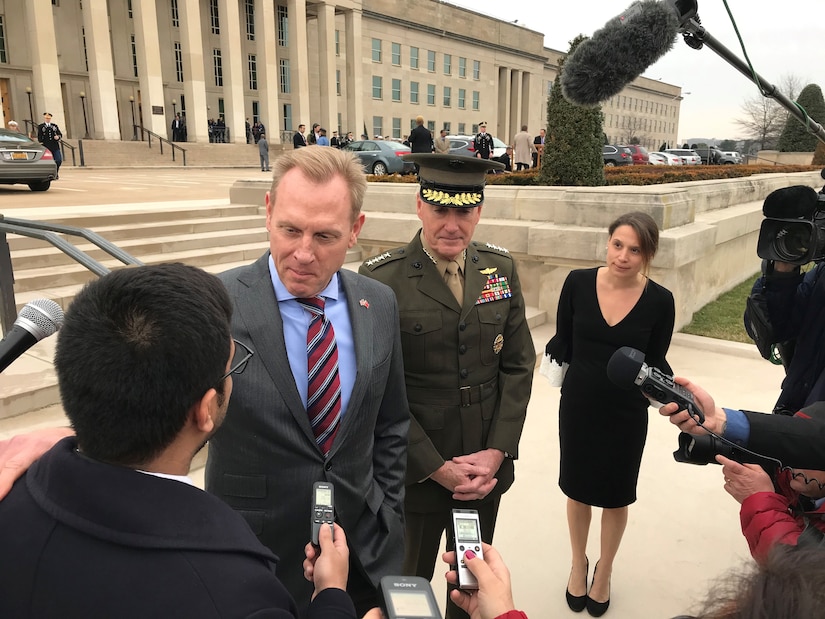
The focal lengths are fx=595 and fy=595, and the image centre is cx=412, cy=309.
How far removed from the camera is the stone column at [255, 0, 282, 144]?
129 feet

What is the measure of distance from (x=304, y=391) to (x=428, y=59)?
59333mm

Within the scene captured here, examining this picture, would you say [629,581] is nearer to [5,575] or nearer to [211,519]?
[211,519]

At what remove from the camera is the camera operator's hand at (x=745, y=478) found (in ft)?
5.92

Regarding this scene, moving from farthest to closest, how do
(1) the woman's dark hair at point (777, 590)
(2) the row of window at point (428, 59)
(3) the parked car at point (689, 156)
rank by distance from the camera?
(2) the row of window at point (428, 59)
(3) the parked car at point (689, 156)
(1) the woman's dark hair at point (777, 590)

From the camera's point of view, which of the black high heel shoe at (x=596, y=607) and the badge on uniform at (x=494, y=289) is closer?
the badge on uniform at (x=494, y=289)

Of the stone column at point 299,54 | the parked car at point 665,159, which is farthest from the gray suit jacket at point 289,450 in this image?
the stone column at point 299,54

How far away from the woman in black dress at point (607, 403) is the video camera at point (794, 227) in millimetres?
655

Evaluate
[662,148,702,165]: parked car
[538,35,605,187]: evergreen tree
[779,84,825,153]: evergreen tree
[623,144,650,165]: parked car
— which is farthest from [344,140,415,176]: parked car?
[662,148,702,165]: parked car

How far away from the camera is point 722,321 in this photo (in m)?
7.12

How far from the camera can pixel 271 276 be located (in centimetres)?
191

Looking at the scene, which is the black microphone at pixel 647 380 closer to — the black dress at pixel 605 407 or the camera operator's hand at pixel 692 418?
the camera operator's hand at pixel 692 418

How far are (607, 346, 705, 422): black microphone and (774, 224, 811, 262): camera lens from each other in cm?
88

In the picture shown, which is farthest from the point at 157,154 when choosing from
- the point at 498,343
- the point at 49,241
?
the point at 498,343

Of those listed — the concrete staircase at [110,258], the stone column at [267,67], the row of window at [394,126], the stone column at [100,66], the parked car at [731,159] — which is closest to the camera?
the concrete staircase at [110,258]
